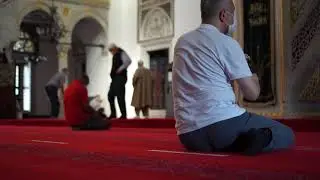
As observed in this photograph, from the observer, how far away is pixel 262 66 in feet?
32.8

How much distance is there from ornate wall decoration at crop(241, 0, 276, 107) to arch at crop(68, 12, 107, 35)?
891cm

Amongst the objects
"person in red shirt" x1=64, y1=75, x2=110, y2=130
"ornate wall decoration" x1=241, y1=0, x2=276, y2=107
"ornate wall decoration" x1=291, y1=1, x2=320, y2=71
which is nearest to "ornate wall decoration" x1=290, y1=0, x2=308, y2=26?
"ornate wall decoration" x1=291, y1=1, x2=320, y2=71

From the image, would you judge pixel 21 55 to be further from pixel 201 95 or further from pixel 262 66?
pixel 201 95

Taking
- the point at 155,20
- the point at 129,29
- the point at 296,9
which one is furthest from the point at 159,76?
the point at 296,9

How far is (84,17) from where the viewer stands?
1833cm

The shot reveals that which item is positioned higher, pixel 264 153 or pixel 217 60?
pixel 217 60

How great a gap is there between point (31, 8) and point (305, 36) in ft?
33.6

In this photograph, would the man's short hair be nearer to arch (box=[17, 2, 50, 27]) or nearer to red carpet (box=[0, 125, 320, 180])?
red carpet (box=[0, 125, 320, 180])

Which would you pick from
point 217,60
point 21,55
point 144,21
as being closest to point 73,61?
point 21,55

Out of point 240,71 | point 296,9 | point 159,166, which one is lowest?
point 159,166

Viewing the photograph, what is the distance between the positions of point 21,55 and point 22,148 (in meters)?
17.4

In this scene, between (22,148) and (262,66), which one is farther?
(262,66)

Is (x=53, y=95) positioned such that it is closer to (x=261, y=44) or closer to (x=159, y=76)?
(x=159, y=76)

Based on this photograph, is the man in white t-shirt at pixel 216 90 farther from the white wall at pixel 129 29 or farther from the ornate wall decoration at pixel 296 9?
the white wall at pixel 129 29
